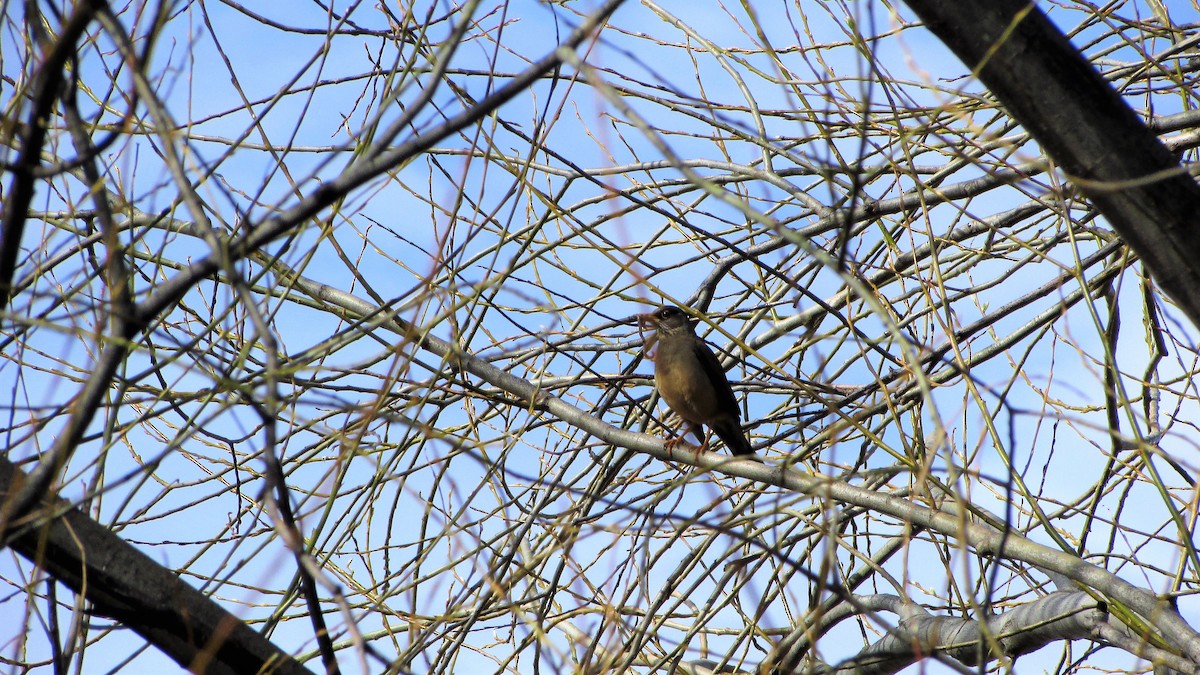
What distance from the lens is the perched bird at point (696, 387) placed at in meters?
5.31

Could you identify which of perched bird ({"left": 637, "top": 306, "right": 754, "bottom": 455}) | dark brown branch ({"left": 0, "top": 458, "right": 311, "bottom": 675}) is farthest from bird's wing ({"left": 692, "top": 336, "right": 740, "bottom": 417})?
dark brown branch ({"left": 0, "top": 458, "right": 311, "bottom": 675})

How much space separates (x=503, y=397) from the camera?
378 centimetres

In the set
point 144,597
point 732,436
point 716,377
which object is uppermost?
point 716,377

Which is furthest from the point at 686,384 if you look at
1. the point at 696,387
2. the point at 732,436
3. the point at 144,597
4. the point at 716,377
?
the point at 144,597

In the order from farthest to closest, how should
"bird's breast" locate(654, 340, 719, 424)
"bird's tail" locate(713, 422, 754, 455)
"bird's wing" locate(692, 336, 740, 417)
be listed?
1. "bird's tail" locate(713, 422, 754, 455)
2. "bird's wing" locate(692, 336, 740, 417)
3. "bird's breast" locate(654, 340, 719, 424)

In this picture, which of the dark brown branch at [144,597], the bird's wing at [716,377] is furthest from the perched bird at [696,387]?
the dark brown branch at [144,597]

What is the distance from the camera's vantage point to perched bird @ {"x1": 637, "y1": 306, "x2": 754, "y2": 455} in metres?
5.31

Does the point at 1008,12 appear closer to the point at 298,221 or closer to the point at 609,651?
the point at 298,221

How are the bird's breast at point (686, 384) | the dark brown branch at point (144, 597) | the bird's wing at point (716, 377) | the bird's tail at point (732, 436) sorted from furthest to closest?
1. the bird's tail at point (732, 436)
2. the bird's wing at point (716, 377)
3. the bird's breast at point (686, 384)
4. the dark brown branch at point (144, 597)

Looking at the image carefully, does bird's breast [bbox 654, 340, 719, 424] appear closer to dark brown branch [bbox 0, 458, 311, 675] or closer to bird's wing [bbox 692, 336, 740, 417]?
bird's wing [bbox 692, 336, 740, 417]

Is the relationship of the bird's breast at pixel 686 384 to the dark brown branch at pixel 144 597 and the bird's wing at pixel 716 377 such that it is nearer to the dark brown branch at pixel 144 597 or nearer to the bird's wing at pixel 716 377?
the bird's wing at pixel 716 377

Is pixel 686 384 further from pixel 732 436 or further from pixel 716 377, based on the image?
pixel 732 436

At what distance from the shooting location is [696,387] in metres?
5.47

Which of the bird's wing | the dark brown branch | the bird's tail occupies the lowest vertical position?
the dark brown branch
